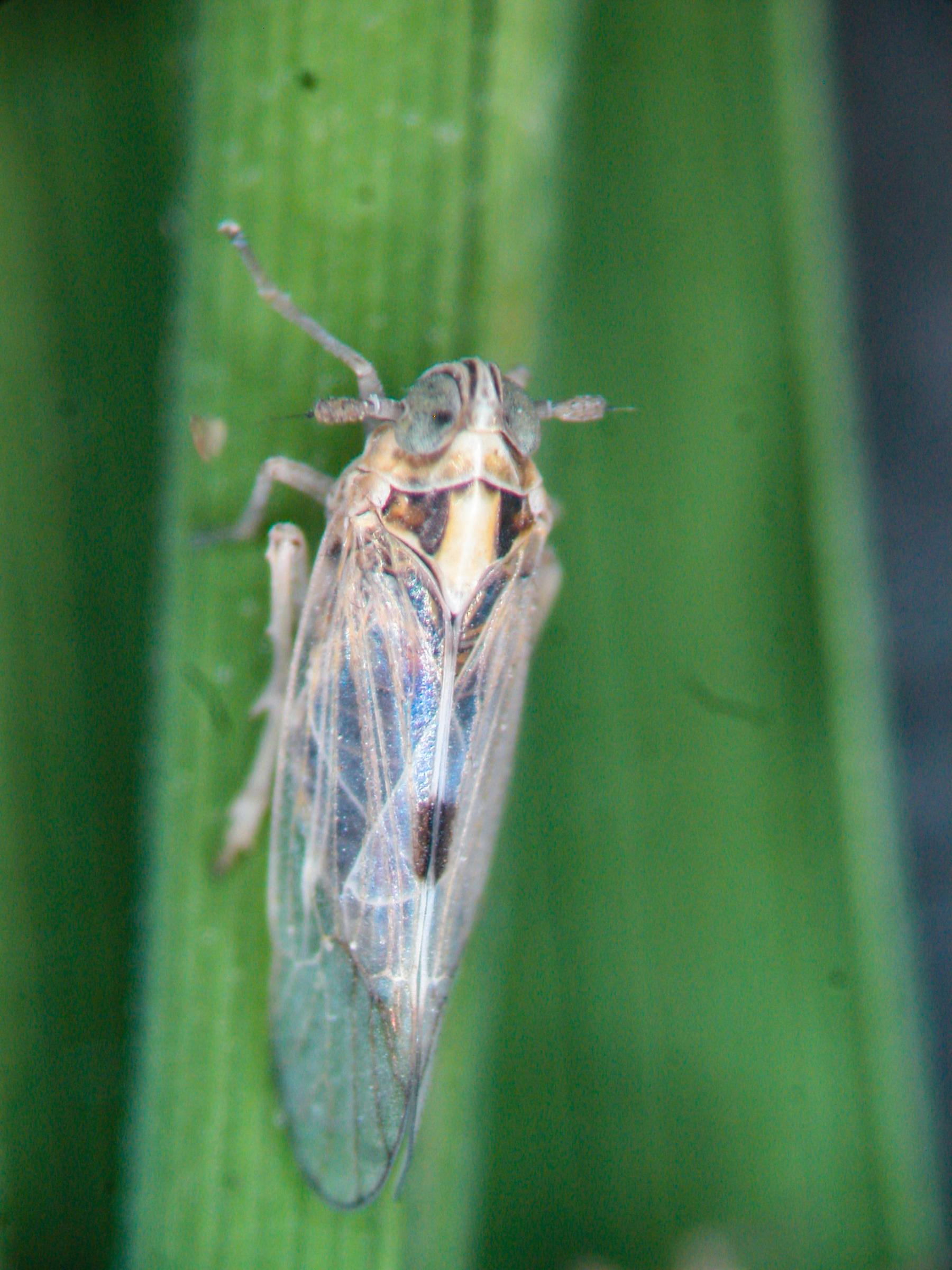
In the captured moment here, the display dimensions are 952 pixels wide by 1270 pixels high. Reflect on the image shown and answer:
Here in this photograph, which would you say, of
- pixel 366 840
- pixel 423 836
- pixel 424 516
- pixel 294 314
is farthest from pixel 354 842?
pixel 294 314

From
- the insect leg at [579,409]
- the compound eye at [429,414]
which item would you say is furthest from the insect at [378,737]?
the insect leg at [579,409]

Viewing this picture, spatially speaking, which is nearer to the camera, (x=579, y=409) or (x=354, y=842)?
(x=354, y=842)

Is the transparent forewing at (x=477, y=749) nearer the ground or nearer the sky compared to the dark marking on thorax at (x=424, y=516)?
nearer the ground

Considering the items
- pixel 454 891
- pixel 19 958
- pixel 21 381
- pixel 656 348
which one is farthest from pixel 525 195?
pixel 19 958

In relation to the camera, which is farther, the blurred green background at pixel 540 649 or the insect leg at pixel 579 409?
the insect leg at pixel 579 409

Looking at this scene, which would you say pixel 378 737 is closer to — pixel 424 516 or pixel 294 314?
pixel 424 516

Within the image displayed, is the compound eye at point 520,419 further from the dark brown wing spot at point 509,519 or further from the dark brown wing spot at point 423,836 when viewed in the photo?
the dark brown wing spot at point 423,836
